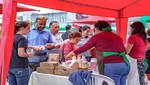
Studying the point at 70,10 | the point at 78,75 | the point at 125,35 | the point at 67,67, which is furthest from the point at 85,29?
the point at 78,75

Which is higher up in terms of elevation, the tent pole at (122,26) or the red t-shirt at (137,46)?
the tent pole at (122,26)

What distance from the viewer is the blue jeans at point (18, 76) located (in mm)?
3049

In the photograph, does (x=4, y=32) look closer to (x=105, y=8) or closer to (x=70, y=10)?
(x=70, y=10)

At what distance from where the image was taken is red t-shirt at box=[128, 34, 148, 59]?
3480 millimetres

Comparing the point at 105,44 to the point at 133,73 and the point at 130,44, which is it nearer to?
the point at 130,44

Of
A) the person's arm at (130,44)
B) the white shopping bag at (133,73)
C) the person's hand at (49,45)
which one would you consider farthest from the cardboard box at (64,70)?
the white shopping bag at (133,73)

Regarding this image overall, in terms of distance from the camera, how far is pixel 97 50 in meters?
2.95

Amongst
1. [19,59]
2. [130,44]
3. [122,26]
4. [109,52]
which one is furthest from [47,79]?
[122,26]

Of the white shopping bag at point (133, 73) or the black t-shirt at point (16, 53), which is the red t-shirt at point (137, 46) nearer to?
the white shopping bag at point (133, 73)

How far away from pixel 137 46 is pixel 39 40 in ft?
4.49

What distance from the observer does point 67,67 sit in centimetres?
301

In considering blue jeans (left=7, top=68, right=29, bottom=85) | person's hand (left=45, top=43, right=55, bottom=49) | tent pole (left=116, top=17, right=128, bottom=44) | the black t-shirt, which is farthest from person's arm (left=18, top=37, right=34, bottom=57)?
tent pole (left=116, top=17, right=128, bottom=44)

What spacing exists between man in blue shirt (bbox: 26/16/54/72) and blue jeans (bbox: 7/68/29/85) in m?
0.49

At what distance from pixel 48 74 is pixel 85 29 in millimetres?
1968
